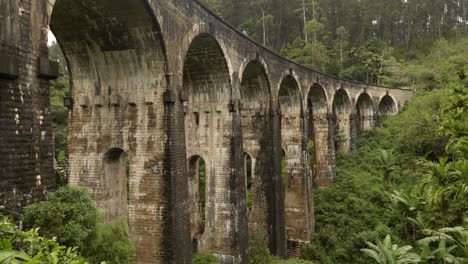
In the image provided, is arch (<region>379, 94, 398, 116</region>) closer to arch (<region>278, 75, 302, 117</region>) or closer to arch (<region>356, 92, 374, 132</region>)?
arch (<region>356, 92, 374, 132</region>)

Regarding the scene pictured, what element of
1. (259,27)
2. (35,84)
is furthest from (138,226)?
(259,27)

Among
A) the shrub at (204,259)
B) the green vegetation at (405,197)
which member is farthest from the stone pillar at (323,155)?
the shrub at (204,259)

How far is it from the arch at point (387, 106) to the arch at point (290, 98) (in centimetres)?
1800

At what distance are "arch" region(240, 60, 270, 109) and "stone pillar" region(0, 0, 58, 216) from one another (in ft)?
31.3

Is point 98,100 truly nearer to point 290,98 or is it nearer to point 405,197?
point 290,98

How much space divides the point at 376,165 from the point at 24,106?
22426 mm

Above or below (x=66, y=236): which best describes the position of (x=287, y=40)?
above

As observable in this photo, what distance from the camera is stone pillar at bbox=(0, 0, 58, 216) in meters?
4.40

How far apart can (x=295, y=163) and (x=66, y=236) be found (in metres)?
14.0

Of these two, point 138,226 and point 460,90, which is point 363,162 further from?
point 138,226

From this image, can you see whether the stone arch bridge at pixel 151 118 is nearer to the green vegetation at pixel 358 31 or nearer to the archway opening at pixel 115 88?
the archway opening at pixel 115 88

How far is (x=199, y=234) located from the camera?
12.9 m

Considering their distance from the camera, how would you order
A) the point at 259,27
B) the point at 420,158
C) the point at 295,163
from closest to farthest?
the point at 295,163
the point at 420,158
the point at 259,27

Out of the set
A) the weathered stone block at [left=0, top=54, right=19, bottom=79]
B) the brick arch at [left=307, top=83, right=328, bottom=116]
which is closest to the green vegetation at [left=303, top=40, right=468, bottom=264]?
the brick arch at [left=307, top=83, right=328, bottom=116]
